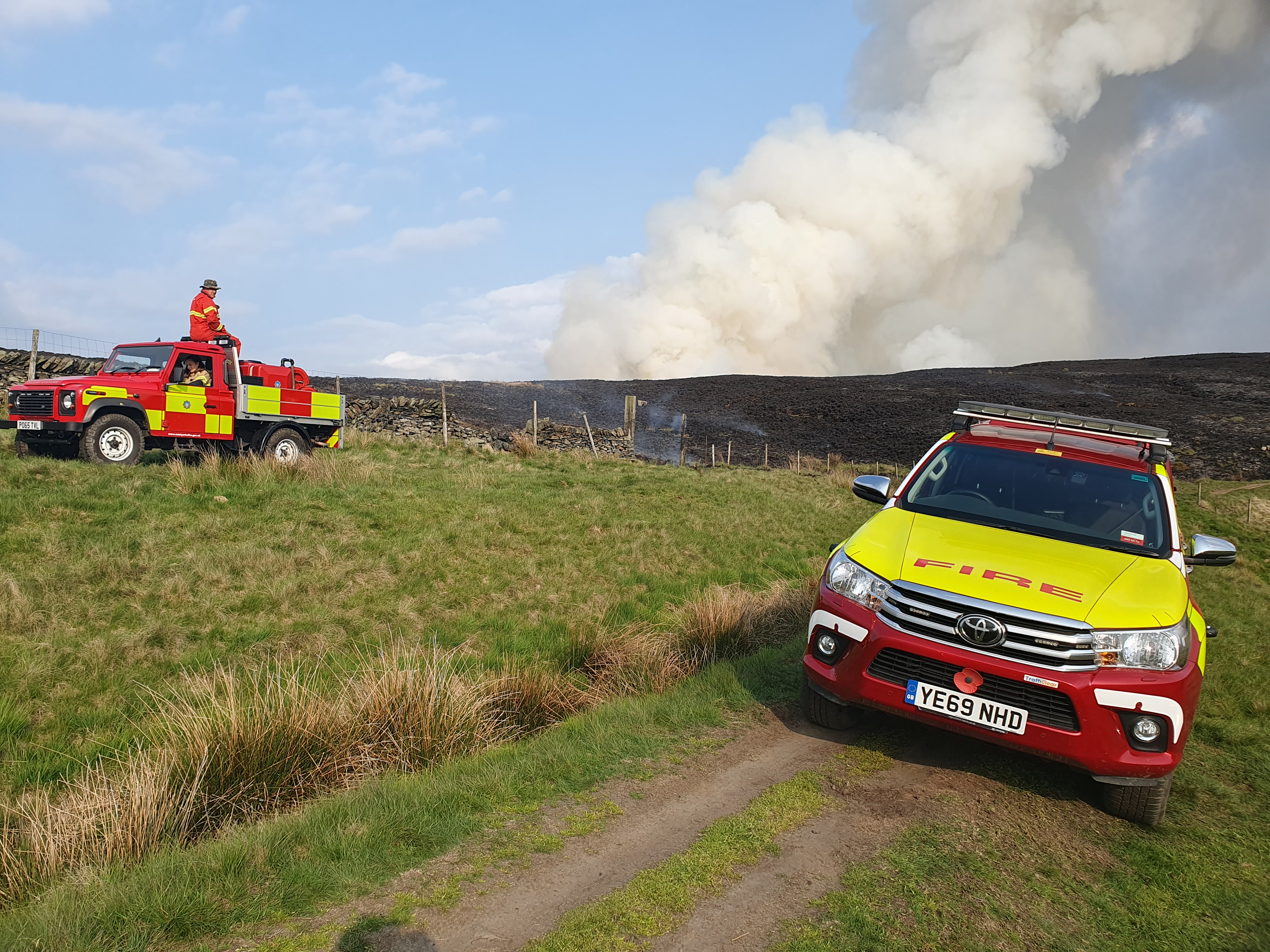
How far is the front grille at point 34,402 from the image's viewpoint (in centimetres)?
1407

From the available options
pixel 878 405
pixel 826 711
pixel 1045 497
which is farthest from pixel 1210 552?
pixel 878 405

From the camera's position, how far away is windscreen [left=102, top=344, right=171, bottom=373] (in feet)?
50.0

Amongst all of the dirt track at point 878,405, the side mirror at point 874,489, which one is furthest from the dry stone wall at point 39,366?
the side mirror at point 874,489

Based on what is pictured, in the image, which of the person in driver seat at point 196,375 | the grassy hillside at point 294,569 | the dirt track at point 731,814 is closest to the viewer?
the dirt track at point 731,814

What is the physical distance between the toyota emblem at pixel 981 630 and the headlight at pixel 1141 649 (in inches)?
18.7

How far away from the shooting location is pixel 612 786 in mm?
4883

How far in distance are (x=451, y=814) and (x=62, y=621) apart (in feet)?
19.6

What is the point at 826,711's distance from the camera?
577 cm

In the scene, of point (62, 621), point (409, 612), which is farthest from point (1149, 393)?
point (62, 621)

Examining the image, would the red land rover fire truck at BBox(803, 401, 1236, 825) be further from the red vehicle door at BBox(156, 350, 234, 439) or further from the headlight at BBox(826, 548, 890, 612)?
the red vehicle door at BBox(156, 350, 234, 439)

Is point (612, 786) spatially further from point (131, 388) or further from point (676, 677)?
point (131, 388)

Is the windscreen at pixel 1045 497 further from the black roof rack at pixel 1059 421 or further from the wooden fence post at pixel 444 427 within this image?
the wooden fence post at pixel 444 427

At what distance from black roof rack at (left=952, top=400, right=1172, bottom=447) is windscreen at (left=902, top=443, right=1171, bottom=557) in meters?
0.45

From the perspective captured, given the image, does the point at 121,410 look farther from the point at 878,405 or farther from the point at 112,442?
the point at 878,405
